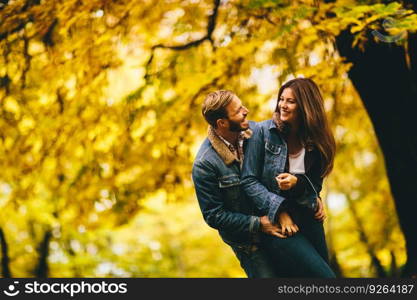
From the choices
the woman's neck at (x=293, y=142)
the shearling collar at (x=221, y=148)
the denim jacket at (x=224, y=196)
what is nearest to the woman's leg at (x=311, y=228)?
the denim jacket at (x=224, y=196)

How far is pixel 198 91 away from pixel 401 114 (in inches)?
92.0

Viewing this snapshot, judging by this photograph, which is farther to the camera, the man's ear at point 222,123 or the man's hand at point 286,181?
the man's ear at point 222,123

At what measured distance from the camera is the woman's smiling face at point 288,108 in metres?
3.55

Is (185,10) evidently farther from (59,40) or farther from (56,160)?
(56,160)

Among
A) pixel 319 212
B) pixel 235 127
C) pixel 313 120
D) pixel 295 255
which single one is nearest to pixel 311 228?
pixel 319 212

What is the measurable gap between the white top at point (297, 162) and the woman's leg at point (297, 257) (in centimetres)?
36

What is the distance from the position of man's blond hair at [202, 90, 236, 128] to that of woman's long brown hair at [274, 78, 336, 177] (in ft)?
1.19

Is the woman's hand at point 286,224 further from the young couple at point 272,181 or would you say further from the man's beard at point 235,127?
the man's beard at point 235,127

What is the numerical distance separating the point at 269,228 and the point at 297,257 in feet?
0.73

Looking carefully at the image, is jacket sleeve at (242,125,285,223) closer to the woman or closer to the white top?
the woman

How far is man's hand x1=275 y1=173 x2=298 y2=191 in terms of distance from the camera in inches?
134
